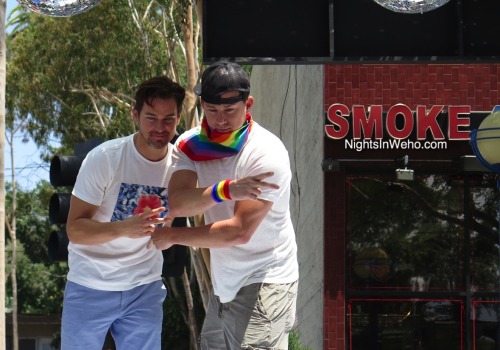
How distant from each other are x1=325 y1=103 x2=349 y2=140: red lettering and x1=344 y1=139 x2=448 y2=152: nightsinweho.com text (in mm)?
224

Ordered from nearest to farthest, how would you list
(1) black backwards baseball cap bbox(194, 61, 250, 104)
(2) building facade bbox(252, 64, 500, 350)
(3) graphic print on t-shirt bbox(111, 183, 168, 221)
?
1. (1) black backwards baseball cap bbox(194, 61, 250, 104)
2. (3) graphic print on t-shirt bbox(111, 183, 168, 221)
3. (2) building facade bbox(252, 64, 500, 350)

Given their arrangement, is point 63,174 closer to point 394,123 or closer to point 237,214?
point 237,214

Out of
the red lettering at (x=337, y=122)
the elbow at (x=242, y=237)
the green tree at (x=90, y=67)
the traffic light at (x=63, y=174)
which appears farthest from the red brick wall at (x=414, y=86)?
the elbow at (x=242, y=237)

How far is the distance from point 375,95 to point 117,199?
395 inches

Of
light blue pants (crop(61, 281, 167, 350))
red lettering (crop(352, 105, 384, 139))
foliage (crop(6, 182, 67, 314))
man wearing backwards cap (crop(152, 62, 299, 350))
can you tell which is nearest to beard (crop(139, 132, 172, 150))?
man wearing backwards cap (crop(152, 62, 299, 350))

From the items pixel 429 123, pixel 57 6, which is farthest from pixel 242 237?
pixel 429 123

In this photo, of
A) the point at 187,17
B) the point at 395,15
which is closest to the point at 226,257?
the point at 395,15

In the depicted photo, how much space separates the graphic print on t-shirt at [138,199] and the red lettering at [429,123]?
981cm

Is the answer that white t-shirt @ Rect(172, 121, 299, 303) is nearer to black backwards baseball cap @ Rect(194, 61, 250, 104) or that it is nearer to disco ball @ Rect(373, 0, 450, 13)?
black backwards baseball cap @ Rect(194, 61, 250, 104)

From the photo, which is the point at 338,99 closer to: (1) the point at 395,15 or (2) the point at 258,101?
(1) the point at 395,15

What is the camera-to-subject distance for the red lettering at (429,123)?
14555 millimetres

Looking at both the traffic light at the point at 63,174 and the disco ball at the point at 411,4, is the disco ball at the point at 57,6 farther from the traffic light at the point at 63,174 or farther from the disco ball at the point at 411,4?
the traffic light at the point at 63,174

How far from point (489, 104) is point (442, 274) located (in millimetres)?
2509

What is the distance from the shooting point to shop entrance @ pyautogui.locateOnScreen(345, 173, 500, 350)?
48.4 feet
